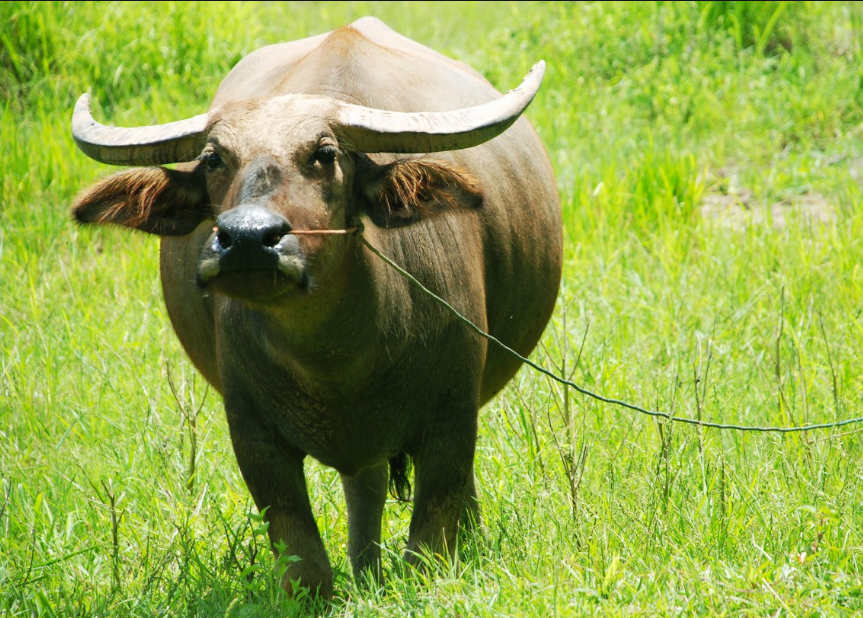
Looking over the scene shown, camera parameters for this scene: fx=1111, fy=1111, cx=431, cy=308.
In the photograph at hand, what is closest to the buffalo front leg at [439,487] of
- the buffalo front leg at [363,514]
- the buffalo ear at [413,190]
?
the buffalo front leg at [363,514]

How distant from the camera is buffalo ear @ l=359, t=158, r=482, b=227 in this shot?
10.6 feet

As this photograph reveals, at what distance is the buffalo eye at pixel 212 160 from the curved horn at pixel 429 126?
0.35 metres

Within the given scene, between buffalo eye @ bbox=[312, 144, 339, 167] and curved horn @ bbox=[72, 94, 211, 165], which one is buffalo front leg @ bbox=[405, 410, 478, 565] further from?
curved horn @ bbox=[72, 94, 211, 165]

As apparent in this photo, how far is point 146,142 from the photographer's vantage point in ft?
10.5

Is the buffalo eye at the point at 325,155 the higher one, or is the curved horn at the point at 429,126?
the curved horn at the point at 429,126

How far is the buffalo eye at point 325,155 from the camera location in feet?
9.96

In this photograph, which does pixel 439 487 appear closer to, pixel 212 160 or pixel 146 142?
pixel 212 160

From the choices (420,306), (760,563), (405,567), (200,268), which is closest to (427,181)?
(420,306)

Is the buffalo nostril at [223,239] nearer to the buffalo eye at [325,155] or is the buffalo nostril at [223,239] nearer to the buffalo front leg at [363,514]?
the buffalo eye at [325,155]

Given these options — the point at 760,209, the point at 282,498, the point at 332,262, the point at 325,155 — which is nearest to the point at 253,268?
the point at 332,262

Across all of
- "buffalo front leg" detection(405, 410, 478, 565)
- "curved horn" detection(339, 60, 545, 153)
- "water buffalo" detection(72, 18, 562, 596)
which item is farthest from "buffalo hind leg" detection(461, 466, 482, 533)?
"curved horn" detection(339, 60, 545, 153)

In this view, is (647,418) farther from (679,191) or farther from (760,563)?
(679,191)

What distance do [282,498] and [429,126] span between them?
4.03 ft

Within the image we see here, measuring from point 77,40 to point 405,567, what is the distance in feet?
21.8
